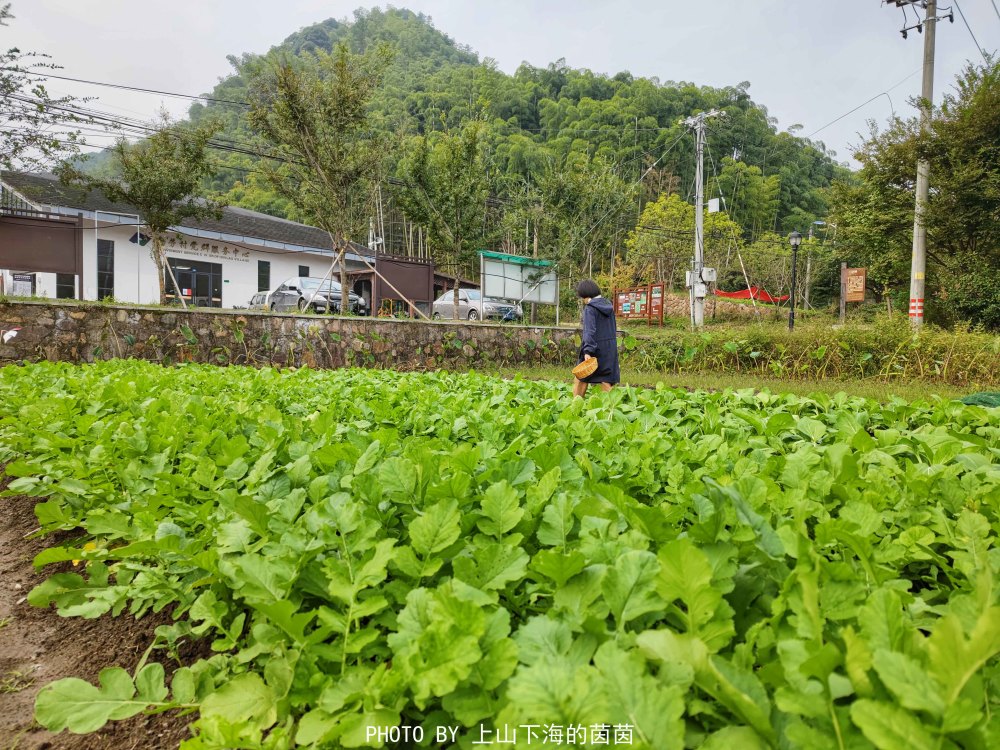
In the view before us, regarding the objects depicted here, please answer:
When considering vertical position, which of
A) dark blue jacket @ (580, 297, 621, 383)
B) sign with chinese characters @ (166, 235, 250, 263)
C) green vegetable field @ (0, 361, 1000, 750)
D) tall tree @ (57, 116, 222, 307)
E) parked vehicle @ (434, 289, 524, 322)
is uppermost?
tall tree @ (57, 116, 222, 307)

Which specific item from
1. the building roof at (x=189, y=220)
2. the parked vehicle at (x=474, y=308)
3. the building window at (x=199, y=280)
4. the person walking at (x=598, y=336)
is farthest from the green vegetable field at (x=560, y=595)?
the building window at (x=199, y=280)

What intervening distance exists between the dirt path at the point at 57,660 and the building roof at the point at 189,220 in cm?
1398

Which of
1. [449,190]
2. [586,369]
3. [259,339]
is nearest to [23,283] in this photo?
[259,339]

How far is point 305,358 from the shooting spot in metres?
12.5

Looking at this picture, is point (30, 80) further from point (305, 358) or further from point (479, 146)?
point (479, 146)

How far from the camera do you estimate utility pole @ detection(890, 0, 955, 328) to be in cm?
1562

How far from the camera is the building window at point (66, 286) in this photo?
809 inches

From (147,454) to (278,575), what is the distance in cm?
137

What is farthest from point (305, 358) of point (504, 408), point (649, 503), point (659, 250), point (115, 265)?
point (659, 250)

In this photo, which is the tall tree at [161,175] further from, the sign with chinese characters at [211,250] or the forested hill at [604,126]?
the forested hill at [604,126]

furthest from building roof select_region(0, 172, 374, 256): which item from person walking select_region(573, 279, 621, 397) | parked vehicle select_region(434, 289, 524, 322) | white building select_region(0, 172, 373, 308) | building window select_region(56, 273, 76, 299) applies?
person walking select_region(573, 279, 621, 397)

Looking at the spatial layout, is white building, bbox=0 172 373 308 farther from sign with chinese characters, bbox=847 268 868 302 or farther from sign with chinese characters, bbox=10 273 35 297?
sign with chinese characters, bbox=847 268 868 302

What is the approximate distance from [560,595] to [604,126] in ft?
157

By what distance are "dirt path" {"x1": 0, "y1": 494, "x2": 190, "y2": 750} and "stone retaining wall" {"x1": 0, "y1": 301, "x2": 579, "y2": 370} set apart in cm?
971
